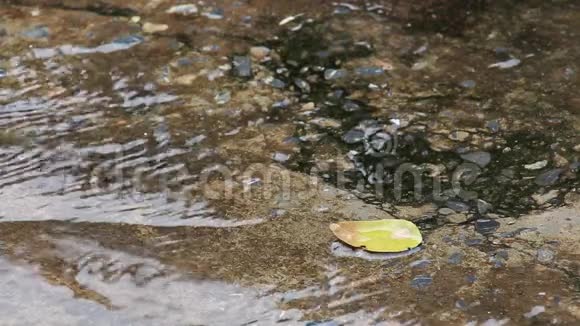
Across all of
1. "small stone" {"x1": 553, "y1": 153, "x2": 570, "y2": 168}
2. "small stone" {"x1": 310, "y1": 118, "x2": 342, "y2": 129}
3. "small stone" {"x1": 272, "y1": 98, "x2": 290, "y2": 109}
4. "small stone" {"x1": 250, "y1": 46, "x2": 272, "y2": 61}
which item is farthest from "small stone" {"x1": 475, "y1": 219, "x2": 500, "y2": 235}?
"small stone" {"x1": 250, "y1": 46, "x2": 272, "y2": 61}

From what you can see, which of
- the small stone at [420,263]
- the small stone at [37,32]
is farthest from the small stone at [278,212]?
the small stone at [37,32]

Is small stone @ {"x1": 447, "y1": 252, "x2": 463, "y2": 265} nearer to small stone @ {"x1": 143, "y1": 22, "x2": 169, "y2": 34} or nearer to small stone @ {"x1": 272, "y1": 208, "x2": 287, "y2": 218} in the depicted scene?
small stone @ {"x1": 272, "y1": 208, "x2": 287, "y2": 218}

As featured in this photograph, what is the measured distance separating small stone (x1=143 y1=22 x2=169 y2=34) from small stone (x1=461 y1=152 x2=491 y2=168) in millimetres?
1460

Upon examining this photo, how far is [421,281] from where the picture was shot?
2.19 meters

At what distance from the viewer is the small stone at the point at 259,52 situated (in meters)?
3.23

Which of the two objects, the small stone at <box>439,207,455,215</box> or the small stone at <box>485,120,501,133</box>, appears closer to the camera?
the small stone at <box>439,207,455,215</box>

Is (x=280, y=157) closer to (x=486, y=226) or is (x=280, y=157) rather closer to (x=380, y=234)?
(x=380, y=234)

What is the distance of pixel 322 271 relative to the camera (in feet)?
7.34

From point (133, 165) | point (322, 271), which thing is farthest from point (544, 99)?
point (133, 165)

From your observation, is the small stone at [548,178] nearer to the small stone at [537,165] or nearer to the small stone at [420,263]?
the small stone at [537,165]

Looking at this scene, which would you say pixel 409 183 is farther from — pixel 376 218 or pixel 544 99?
pixel 544 99

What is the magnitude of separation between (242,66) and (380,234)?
1.13 meters

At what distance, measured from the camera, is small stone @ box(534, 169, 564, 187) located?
2568 mm

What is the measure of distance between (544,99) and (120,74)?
1643 mm
